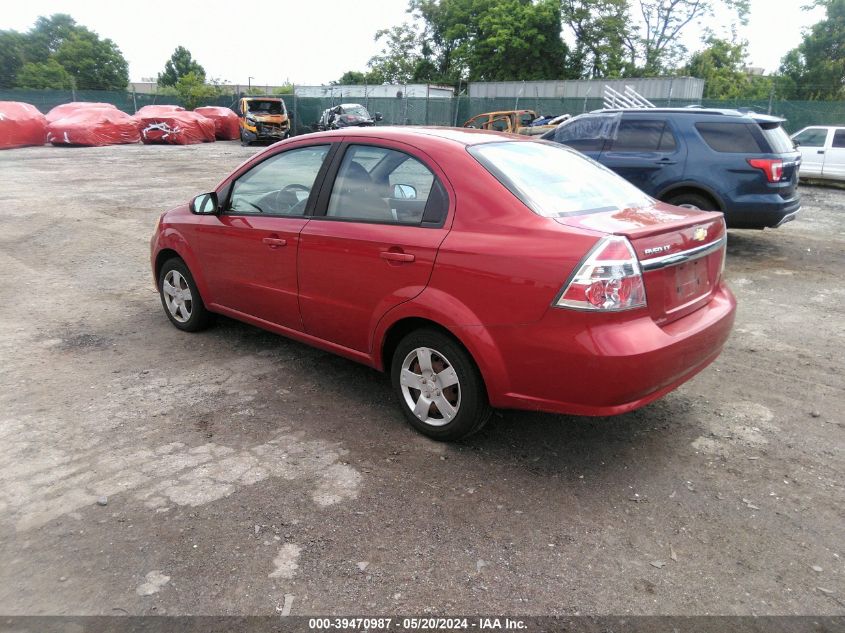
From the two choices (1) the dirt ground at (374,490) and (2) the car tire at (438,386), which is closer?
(1) the dirt ground at (374,490)

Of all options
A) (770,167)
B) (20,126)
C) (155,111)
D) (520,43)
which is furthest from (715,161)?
(520,43)

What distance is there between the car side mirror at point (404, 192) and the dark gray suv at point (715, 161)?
5.68 metres

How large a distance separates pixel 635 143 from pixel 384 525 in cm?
732

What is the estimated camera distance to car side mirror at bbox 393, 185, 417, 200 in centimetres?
371

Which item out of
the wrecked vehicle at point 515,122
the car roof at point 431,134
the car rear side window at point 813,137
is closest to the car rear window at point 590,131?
the car roof at point 431,134

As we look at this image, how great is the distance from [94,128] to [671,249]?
93.8 ft

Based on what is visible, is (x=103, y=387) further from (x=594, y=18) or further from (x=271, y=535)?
(x=594, y=18)

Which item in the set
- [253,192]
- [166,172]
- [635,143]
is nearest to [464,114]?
[166,172]

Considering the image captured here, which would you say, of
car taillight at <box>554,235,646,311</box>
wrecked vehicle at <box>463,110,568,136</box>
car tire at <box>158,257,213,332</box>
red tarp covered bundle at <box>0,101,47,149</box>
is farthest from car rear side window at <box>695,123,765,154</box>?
red tarp covered bundle at <box>0,101,47,149</box>

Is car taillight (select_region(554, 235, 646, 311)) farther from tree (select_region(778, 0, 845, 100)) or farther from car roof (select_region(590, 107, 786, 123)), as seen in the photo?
tree (select_region(778, 0, 845, 100))

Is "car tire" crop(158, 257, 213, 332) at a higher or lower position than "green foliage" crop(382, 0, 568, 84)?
lower

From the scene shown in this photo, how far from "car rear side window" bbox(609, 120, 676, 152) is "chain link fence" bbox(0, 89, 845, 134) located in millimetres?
14194

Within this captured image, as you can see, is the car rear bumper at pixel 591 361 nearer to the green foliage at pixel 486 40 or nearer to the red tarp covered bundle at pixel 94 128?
the red tarp covered bundle at pixel 94 128

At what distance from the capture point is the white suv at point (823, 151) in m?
16.7
